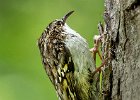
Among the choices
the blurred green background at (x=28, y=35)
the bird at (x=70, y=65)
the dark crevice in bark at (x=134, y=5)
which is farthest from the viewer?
the blurred green background at (x=28, y=35)

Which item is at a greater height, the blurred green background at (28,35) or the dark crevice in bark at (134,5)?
the blurred green background at (28,35)

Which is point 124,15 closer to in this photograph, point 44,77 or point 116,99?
point 116,99

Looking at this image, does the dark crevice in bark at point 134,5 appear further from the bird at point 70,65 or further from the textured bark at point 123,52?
the bird at point 70,65

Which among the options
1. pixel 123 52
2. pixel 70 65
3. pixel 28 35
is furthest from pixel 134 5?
pixel 28 35

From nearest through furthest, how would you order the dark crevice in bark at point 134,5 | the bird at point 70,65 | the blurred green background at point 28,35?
the dark crevice in bark at point 134,5, the bird at point 70,65, the blurred green background at point 28,35

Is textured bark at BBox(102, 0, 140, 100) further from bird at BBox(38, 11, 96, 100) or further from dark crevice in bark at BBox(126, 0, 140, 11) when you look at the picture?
bird at BBox(38, 11, 96, 100)

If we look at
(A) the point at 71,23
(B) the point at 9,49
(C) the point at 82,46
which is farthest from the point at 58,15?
(C) the point at 82,46

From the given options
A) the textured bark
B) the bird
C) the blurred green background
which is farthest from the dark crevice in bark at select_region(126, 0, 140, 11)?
the blurred green background

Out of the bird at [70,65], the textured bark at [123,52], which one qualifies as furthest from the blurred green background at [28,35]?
the textured bark at [123,52]
